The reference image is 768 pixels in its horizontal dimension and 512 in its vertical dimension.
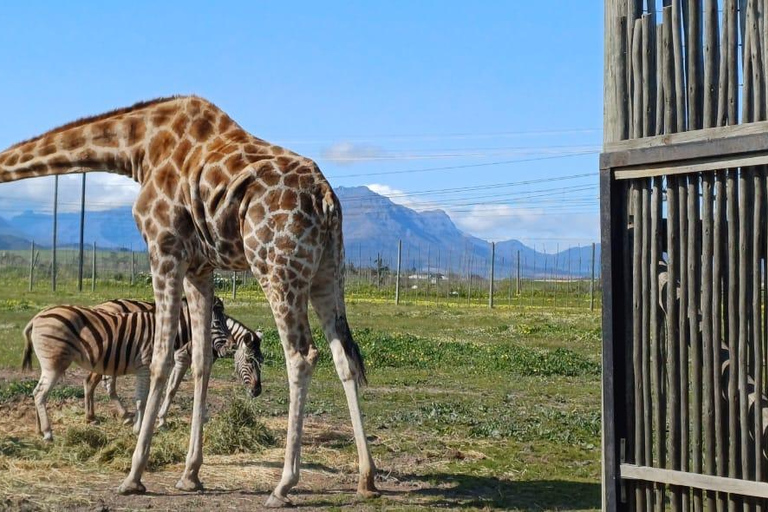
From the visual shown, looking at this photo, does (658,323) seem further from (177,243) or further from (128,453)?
(128,453)

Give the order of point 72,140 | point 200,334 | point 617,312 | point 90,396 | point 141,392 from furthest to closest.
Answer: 1. point 90,396
2. point 141,392
3. point 72,140
4. point 200,334
5. point 617,312

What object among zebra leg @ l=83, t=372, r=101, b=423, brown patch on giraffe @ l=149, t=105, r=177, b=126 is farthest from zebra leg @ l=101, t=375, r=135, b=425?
brown patch on giraffe @ l=149, t=105, r=177, b=126

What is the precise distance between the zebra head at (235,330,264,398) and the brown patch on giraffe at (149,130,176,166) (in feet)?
12.6

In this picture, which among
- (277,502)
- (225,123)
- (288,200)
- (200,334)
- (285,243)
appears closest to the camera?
(277,502)

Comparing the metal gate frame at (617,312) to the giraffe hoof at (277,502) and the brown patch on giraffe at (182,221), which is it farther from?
the brown patch on giraffe at (182,221)

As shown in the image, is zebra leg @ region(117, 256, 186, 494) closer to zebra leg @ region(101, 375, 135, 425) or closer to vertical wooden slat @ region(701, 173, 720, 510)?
zebra leg @ region(101, 375, 135, 425)

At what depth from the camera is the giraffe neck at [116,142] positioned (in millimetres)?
9242

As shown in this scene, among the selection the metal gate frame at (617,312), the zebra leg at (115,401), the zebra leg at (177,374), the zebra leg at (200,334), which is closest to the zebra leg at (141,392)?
the zebra leg at (177,374)

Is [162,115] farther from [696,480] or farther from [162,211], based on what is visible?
[696,480]

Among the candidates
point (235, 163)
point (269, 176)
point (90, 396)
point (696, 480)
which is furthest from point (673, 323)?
point (90, 396)

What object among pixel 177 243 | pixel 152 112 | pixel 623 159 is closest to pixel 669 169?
pixel 623 159

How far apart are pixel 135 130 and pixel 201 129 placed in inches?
25.9

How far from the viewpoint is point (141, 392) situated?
36.9 ft

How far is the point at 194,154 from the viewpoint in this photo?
891 centimetres
